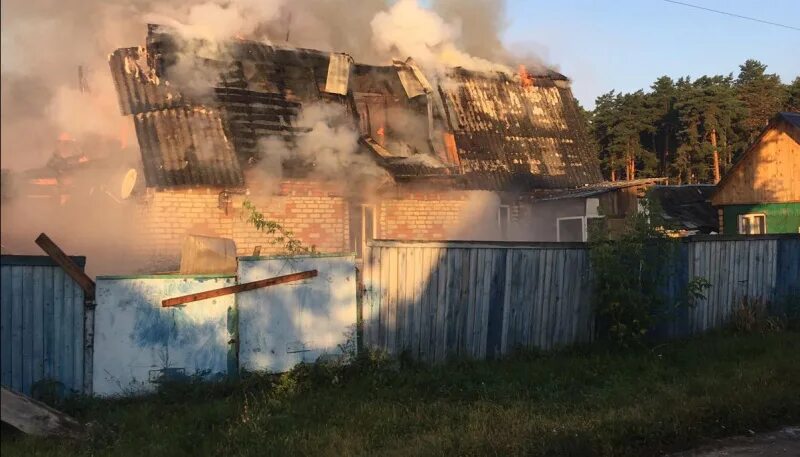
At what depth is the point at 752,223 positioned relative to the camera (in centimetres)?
1783

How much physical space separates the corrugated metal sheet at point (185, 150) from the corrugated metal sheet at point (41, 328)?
13.7ft

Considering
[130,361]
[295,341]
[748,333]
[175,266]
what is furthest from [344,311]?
[748,333]

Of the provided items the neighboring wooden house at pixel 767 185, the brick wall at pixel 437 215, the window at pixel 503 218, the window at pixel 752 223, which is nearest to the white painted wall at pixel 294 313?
the brick wall at pixel 437 215

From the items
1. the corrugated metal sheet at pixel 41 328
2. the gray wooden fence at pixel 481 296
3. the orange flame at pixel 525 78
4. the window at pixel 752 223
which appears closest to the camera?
the corrugated metal sheet at pixel 41 328

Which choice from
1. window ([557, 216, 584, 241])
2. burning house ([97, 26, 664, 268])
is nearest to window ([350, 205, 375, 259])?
burning house ([97, 26, 664, 268])

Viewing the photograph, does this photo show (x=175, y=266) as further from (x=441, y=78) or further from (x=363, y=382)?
(x=441, y=78)

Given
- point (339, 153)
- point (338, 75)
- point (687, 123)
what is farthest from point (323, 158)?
point (687, 123)

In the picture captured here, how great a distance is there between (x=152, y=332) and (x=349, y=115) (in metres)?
6.89

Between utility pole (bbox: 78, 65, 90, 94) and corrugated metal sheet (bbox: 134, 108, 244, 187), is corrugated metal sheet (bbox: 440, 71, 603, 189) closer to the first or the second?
corrugated metal sheet (bbox: 134, 108, 244, 187)

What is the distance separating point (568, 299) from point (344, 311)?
9.76 feet

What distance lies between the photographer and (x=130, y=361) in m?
5.88

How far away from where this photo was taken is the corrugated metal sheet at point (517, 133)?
12.9 metres

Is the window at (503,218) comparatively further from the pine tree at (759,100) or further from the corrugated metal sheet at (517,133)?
the pine tree at (759,100)

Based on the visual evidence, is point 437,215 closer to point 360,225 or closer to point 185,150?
point 360,225
